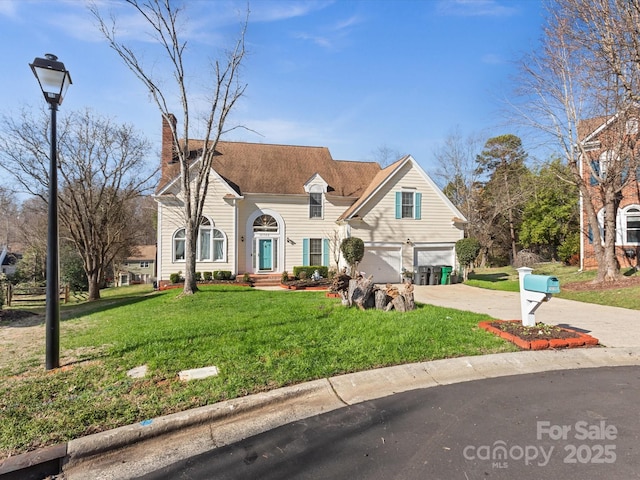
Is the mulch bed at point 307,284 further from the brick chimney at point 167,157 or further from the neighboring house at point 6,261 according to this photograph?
the neighboring house at point 6,261

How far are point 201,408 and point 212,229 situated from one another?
14.9 m

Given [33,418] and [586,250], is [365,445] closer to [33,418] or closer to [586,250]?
[33,418]

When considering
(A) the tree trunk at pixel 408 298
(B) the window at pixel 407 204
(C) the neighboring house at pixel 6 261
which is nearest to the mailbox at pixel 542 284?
(A) the tree trunk at pixel 408 298

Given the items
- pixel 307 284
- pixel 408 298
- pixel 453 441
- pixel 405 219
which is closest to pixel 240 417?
pixel 453 441

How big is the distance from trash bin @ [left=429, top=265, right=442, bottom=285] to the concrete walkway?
15.9 feet

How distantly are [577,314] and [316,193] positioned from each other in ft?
44.1

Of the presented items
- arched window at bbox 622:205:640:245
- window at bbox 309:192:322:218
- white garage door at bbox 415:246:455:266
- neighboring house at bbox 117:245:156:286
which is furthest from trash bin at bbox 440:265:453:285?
neighboring house at bbox 117:245:156:286

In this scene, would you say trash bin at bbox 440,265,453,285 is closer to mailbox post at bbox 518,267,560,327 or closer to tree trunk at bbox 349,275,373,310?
tree trunk at bbox 349,275,373,310

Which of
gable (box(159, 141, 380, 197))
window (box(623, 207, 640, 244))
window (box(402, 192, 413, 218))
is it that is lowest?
window (box(623, 207, 640, 244))

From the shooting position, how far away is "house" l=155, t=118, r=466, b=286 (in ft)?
57.1

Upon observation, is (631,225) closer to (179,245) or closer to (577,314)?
(577,314)

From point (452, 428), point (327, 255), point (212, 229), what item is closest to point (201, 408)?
point (452, 428)

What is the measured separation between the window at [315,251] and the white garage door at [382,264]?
7.80 feet

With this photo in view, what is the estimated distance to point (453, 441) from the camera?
3.02 metres
